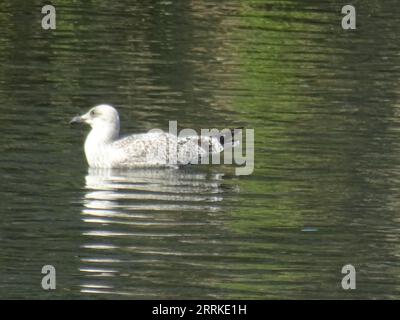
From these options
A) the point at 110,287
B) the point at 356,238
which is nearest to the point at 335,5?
the point at 356,238

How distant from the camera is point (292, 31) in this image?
30.2 meters

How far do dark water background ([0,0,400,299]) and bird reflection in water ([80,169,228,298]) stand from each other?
0.09 feet

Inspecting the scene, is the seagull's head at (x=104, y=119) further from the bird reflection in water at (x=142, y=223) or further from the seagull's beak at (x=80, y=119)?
the bird reflection in water at (x=142, y=223)

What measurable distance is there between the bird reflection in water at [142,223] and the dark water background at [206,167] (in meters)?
0.03

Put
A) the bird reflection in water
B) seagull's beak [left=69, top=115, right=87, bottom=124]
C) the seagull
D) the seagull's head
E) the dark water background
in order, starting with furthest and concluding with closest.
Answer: seagull's beak [left=69, top=115, right=87, bottom=124] < the seagull's head < the seagull < the dark water background < the bird reflection in water

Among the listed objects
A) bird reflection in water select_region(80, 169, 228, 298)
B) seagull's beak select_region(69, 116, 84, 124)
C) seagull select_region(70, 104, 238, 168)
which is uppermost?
seagull's beak select_region(69, 116, 84, 124)

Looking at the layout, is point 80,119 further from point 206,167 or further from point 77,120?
point 206,167

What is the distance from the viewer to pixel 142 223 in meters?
16.7

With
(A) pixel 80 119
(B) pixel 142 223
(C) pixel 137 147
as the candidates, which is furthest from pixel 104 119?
(B) pixel 142 223

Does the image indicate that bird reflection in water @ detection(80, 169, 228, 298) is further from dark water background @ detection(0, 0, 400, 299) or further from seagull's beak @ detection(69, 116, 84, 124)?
seagull's beak @ detection(69, 116, 84, 124)

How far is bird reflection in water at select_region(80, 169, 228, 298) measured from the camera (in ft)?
48.8

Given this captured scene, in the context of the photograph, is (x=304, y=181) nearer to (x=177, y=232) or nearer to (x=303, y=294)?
(x=177, y=232)

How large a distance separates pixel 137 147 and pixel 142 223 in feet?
9.26

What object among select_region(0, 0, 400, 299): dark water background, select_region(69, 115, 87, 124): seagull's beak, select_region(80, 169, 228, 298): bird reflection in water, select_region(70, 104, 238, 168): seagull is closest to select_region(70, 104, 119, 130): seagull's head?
select_region(70, 104, 238, 168): seagull
